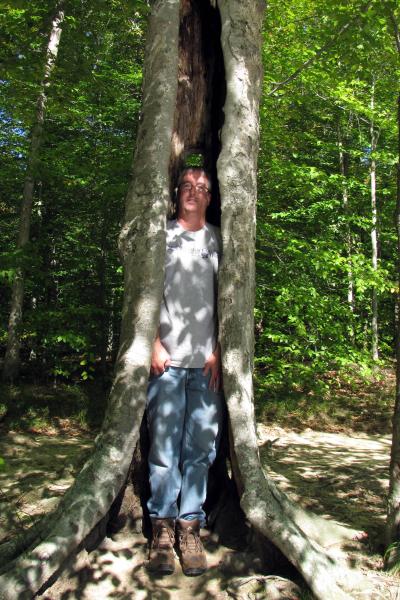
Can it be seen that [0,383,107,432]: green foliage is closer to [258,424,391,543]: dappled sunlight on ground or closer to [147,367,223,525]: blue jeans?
[258,424,391,543]: dappled sunlight on ground

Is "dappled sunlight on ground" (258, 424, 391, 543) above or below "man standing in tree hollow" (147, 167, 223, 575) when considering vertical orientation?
below

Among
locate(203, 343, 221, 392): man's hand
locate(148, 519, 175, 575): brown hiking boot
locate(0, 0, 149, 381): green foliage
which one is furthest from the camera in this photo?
locate(0, 0, 149, 381): green foliage

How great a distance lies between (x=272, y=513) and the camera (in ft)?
9.47

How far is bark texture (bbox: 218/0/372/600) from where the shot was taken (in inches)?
111

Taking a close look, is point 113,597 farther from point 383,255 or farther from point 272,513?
point 383,255

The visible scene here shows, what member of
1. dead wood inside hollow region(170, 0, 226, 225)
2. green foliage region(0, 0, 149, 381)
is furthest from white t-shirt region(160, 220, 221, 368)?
green foliage region(0, 0, 149, 381)

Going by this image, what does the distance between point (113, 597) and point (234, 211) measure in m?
2.45

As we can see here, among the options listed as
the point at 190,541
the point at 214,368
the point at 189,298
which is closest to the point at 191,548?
the point at 190,541

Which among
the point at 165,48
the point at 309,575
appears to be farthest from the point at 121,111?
the point at 309,575

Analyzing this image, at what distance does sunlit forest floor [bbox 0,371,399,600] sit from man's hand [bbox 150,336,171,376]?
3.67 ft

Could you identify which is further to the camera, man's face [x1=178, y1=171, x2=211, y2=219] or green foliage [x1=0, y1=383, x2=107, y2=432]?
green foliage [x1=0, y1=383, x2=107, y2=432]

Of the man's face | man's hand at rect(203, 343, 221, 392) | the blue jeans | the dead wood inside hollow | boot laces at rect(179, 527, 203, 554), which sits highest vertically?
the dead wood inside hollow

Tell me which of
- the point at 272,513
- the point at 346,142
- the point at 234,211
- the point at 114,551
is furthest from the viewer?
the point at 346,142

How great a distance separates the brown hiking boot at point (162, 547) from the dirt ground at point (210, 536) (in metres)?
0.07
